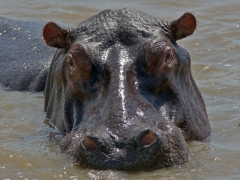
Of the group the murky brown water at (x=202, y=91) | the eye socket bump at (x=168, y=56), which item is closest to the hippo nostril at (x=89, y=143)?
the murky brown water at (x=202, y=91)

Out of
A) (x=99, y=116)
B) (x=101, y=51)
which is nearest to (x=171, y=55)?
(x=101, y=51)

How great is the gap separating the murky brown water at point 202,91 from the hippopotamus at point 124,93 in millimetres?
148

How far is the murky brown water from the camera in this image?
5.48 m

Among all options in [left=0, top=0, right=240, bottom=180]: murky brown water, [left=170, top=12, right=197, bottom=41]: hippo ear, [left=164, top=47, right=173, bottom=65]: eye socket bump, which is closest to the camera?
[left=0, top=0, right=240, bottom=180]: murky brown water

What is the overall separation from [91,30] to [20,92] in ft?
8.33

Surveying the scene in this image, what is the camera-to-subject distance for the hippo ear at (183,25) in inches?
261

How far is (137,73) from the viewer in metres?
5.87

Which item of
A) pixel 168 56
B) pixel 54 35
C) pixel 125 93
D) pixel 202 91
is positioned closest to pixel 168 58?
pixel 168 56

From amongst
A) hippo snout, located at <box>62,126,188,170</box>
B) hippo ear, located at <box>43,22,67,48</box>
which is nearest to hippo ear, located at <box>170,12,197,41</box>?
hippo ear, located at <box>43,22,67,48</box>

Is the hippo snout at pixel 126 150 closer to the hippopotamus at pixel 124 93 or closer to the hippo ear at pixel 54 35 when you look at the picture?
the hippopotamus at pixel 124 93

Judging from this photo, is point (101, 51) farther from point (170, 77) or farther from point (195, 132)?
point (195, 132)

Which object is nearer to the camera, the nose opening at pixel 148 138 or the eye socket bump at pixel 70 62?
the nose opening at pixel 148 138

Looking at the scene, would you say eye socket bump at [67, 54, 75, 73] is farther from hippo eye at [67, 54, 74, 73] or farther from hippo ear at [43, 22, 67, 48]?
hippo ear at [43, 22, 67, 48]

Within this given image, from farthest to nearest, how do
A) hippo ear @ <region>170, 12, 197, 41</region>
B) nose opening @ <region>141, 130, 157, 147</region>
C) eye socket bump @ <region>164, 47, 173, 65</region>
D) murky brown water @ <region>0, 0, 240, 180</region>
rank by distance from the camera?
1. hippo ear @ <region>170, 12, 197, 41</region>
2. eye socket bump @ <region>164, 47, 173, 65</region>
3. murky brown water @ <region>0, 0, 240, 180</region>
4. nose opening @ <region>141, 130, 157, 147</region>
